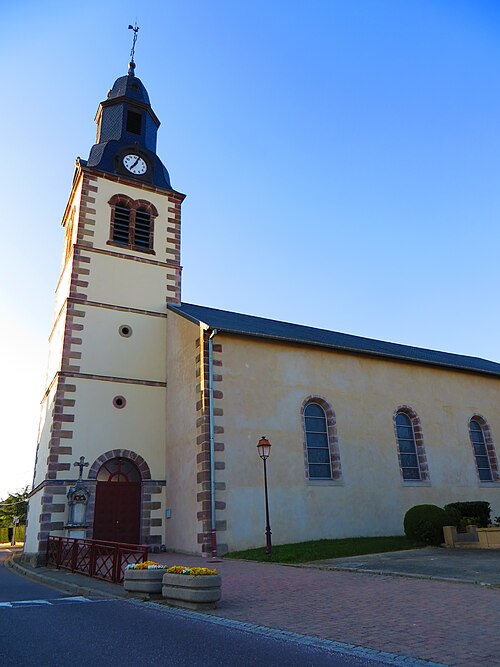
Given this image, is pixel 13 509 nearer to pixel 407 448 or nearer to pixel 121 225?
pixel 121 225

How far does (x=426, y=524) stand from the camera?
1378 cm

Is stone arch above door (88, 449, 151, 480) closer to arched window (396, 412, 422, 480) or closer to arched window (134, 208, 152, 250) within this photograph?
arched window (134, 208, 152, 250)

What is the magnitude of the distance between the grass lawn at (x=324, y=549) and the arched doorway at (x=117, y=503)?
4.04m

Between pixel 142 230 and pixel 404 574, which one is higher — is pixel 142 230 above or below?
above

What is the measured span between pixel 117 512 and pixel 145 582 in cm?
795

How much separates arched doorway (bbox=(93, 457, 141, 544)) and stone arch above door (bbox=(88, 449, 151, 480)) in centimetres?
14

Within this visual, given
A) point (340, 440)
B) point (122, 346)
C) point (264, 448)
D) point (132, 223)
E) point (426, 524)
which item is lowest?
point (426, 524)

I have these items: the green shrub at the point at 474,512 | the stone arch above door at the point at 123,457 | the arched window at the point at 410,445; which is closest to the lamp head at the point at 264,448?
the stone arch above door at the point at 123,457

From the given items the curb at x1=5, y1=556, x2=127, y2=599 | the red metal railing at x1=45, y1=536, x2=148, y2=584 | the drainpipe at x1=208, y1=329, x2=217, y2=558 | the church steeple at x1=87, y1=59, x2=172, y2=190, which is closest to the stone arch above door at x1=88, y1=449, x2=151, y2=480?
the red metal railing at x1=45, y1=536, x2=148, y2=584

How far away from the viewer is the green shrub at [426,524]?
13.8 metres

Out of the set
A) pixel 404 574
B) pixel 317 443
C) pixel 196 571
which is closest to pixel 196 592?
pixel 196 571

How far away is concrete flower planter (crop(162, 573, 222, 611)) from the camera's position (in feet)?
23.7

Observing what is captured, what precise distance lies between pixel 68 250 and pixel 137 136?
638 centimetres

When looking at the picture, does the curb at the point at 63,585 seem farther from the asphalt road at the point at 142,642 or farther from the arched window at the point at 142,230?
the arched window at the point at 142,230
